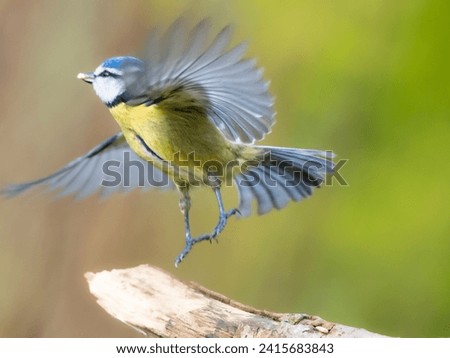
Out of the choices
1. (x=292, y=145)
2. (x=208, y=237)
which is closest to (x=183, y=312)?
(x=208, y=237)

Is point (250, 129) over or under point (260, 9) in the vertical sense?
under

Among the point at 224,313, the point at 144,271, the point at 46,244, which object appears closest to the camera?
the point at 224,313

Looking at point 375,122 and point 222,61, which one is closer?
point 222,61

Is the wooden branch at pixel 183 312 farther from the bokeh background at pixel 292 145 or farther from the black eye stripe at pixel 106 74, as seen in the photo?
the black eye stripe at pixel 106 74

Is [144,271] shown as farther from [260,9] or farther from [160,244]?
[260,9]

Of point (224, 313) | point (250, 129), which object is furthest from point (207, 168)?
point (224, 313)

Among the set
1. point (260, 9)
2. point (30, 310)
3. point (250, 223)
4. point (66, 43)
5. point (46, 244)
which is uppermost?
point (260, 9)

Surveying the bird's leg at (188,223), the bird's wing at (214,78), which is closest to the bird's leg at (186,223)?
the bird's leg at (188,223)
